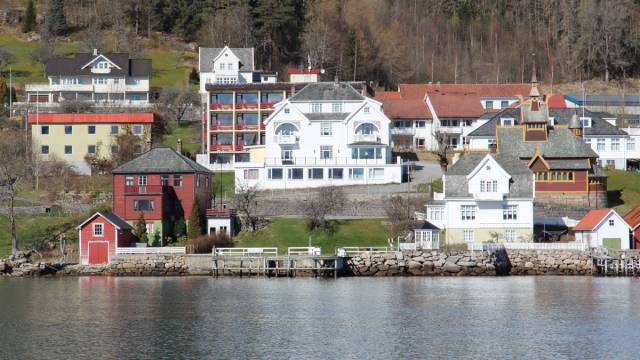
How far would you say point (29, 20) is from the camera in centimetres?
14700

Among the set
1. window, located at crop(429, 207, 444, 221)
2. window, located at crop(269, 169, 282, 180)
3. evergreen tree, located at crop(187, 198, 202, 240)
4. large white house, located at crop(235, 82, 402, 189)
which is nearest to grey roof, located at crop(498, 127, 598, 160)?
large white house, located at crop(235, 82, 402, 189)

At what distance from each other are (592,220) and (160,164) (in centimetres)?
2823

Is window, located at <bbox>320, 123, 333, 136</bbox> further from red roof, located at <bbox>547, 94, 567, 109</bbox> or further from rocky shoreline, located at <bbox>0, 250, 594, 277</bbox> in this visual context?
rocky shoreline, located at <bbox>0, 250, 594, 277</bbox>

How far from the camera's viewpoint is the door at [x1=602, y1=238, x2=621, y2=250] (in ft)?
255

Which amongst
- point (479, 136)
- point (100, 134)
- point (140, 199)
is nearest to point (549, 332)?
point (140, 199)

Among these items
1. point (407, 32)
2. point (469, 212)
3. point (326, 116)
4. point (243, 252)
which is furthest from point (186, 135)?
point (407, 32)

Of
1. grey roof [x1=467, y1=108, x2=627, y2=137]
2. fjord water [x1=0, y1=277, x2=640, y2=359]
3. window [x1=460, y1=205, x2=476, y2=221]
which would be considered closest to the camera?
fjord water [x1=0, y1=277, x2=640, y2=359]

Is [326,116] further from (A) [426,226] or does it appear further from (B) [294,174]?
(A) [426,226]

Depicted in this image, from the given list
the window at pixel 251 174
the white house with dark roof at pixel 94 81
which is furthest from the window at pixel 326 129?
the white house with dark roof at pixel 94 81

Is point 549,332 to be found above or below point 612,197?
below

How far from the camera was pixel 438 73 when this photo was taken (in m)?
144

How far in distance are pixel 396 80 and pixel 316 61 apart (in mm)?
13121

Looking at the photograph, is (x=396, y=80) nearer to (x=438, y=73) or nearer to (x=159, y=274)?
(x=438, y=73)

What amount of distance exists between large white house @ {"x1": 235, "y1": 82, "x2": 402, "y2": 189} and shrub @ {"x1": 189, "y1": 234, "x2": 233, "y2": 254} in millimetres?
12818
